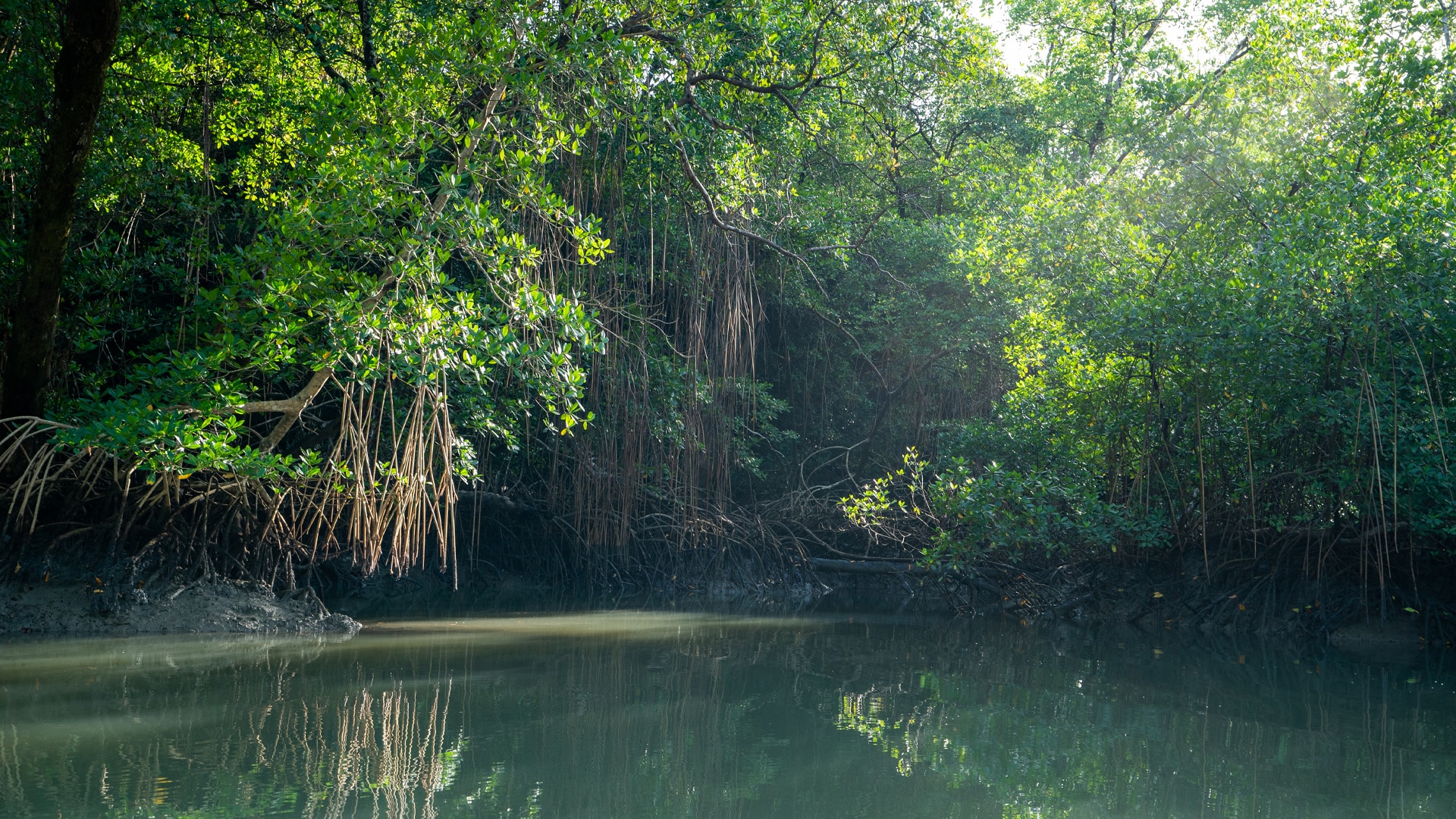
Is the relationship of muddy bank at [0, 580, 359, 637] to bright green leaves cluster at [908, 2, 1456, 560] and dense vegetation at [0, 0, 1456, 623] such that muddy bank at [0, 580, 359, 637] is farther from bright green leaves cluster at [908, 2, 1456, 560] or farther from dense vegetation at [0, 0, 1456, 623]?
bright green leaves cluster at [908, 2, 1456, 560]

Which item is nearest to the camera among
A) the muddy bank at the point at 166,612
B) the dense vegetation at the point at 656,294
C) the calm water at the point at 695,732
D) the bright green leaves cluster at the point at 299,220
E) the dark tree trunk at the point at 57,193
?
the calm water at the point at 695,732

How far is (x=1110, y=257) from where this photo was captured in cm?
883

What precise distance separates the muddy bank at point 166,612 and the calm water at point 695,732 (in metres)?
0.49

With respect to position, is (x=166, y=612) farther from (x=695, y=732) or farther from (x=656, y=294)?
(x=656, y=294)

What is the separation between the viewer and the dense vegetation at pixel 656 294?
5418 mm

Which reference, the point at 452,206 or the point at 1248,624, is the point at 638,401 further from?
the point at 1248,624

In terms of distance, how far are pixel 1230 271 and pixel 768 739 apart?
Answer: 5574mm


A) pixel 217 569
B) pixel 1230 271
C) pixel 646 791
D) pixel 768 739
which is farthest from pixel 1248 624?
pixel 217 569

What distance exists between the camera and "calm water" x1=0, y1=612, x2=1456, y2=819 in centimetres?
306

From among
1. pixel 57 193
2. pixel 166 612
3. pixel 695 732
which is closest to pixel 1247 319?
pixel 695 732

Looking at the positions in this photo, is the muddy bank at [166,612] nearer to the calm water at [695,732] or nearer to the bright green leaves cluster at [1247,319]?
the calm water at [695,732]

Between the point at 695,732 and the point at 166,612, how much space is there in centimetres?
422

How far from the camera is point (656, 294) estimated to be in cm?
946

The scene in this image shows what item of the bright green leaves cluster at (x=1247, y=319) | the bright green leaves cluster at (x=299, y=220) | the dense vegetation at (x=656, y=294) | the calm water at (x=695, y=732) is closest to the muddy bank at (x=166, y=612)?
the dense vegetation at (x=656, y=294)
